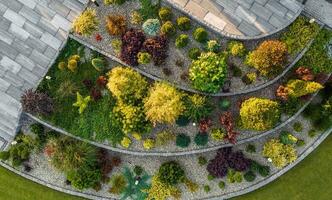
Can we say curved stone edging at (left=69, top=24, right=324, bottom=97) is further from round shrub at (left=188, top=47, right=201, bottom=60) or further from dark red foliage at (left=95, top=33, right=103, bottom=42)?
round shrub at (left=188, top=47, right=201, bottom=60)

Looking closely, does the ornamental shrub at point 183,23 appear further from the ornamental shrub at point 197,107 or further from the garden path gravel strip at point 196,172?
the garden path gravel strip at point 196,172

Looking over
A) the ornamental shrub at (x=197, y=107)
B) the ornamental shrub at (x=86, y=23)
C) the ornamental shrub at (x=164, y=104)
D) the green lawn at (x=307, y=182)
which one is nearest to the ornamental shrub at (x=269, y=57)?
the ornamental shrub at (x=197, y=107)

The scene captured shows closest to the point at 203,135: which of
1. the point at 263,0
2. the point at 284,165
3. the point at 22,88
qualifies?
the point at 284,165

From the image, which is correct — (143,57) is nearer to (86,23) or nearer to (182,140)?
(86,23)

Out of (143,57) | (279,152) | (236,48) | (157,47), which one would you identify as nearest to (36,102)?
(143,57)

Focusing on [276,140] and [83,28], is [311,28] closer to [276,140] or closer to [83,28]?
[276,140]

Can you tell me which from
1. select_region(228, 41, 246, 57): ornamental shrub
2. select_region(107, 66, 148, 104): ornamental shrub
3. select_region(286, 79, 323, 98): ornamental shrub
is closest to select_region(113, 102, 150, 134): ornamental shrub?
select_region(107, 66, 148, 104): ornamental shrub
